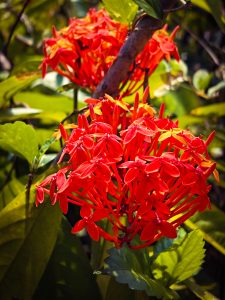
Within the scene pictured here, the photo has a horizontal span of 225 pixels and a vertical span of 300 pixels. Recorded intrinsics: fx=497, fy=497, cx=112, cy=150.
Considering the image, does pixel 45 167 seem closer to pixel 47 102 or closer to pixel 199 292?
pixel 47 102

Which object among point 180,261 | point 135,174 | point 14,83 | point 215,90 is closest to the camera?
point 135,174

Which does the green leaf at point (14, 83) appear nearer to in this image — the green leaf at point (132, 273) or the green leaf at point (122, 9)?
the green leaf at point (122, 9)

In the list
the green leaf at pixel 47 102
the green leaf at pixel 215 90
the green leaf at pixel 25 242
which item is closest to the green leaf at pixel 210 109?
the green leaf at pixel 215 90

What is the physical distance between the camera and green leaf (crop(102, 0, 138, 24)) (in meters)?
1.14

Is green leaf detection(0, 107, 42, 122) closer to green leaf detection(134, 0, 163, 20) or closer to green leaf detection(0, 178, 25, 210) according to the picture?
green leaf detection(0, 178, 25, 210)

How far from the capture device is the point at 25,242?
1.10 meters

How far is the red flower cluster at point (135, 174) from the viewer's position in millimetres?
836

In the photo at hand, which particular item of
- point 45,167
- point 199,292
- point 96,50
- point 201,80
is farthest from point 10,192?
point 201,80

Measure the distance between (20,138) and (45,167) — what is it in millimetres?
287

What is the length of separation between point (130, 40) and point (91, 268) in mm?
540

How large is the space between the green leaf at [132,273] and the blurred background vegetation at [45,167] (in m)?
0.10

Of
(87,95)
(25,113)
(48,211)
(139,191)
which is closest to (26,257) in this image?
(48,211)

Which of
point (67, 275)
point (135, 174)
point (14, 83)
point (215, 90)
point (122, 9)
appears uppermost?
point (122, 9)

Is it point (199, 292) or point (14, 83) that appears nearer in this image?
point (199, 292)
